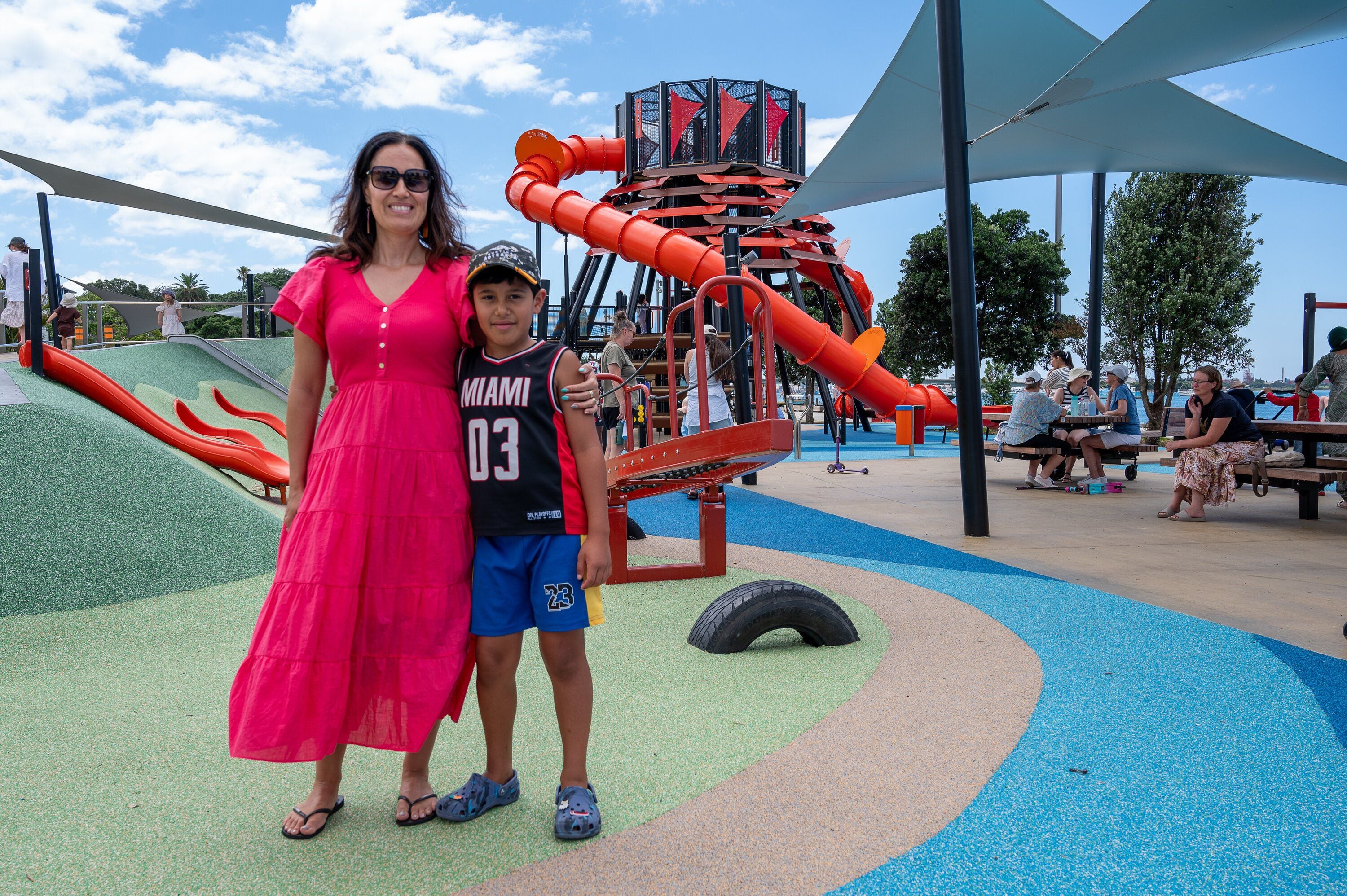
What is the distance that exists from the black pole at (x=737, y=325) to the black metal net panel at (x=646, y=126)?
8.03 metres

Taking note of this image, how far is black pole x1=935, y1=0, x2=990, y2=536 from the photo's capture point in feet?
22.0

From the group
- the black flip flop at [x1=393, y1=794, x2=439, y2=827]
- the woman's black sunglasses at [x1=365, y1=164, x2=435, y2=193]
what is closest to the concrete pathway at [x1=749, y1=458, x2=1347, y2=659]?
the black flip flop at [x1=393, y1=794, x2=439, y2=827]

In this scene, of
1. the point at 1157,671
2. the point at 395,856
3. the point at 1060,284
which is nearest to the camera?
the point at 395,856

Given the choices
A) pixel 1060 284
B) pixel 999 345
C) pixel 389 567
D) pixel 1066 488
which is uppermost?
pixel 1060 284

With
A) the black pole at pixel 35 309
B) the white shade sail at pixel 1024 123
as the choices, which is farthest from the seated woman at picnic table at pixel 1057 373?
the black pole at pixel 35 309

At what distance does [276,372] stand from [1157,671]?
53.2 feet

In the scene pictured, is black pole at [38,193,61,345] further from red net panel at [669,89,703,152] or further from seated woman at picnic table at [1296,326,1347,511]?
seated woman at picnic table at [1296,326,1347,511]

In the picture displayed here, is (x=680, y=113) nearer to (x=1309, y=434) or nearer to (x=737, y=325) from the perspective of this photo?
(x=737, y=325)

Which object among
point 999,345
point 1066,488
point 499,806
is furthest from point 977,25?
point 999,345

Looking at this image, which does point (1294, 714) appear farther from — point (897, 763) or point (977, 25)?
point (977, 25)

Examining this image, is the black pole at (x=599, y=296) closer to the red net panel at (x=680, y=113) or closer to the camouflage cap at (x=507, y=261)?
the red net panel at (x=680, y=113)

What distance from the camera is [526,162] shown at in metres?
16.9

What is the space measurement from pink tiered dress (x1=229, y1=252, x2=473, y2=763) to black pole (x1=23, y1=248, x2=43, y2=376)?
633cm

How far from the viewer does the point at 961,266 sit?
673 cm
